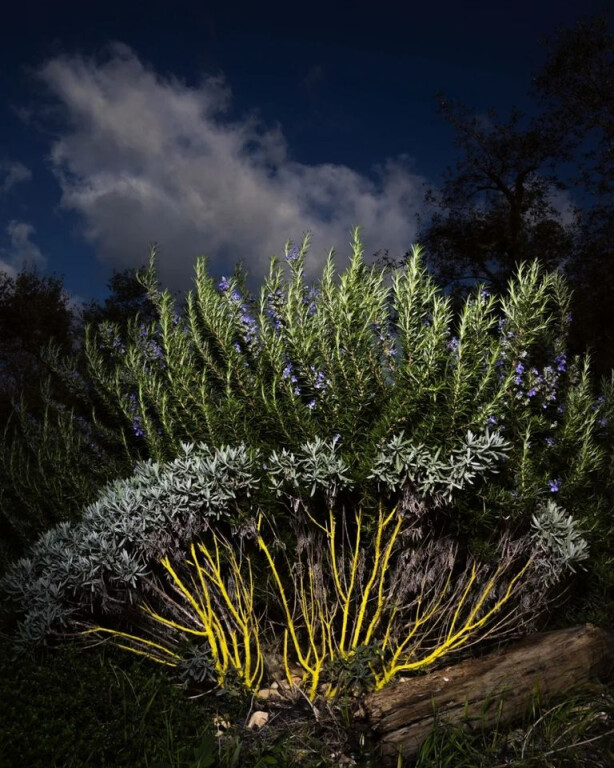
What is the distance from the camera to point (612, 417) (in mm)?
5387

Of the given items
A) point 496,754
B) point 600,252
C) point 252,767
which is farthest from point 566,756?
point 600,252

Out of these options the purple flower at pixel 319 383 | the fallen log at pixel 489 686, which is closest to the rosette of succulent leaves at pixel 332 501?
the purple flower at pixel 319 383

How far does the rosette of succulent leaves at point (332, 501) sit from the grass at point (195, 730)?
0.24 metres

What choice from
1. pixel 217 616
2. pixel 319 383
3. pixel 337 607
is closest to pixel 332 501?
pixel 319 383

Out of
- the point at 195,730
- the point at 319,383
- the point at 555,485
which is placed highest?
the point at 319,383

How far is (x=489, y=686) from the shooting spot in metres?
3.95

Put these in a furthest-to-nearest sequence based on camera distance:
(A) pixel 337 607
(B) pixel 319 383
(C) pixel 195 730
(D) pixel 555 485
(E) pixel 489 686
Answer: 1. (D) pixel 555 485
2. (A) pixel 337 607
3. (B) pixel 319 383
4. (E) pixel 489 686
5. (C) pixel 195 730

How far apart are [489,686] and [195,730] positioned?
179cm

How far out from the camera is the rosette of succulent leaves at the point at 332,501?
410cm

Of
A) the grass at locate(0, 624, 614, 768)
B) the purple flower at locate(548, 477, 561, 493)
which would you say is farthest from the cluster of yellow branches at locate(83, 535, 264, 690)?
the purple flower at locate(548, 477, 561, 493)

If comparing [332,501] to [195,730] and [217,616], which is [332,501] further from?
[195,730]

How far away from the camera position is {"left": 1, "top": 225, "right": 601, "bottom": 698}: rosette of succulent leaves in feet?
13.5

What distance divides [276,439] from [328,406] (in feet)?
1.53

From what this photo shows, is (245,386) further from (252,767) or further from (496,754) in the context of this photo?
(496,754)
